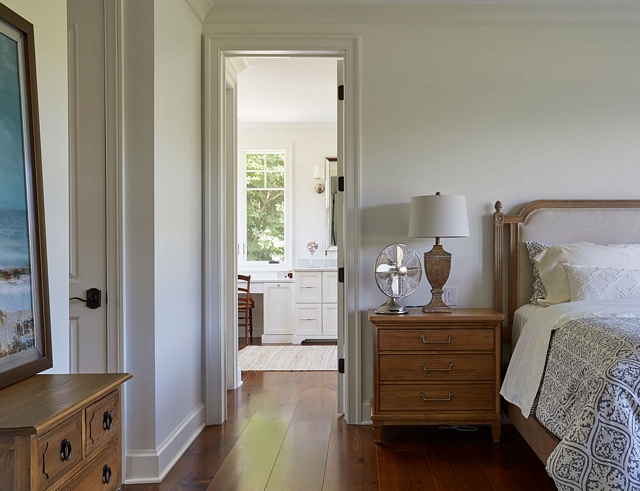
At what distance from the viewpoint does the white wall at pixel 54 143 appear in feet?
4.75

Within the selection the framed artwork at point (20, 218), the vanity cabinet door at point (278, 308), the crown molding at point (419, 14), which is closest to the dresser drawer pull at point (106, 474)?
the framed artwork at point (20, 218)

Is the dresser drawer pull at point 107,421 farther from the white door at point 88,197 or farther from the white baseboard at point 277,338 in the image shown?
the white baseboard at point 277,338

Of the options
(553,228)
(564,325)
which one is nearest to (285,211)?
(553,228)

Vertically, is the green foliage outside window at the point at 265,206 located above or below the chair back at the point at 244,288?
above

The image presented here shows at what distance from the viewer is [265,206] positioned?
6.54 meters

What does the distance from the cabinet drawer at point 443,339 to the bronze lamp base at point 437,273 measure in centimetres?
16

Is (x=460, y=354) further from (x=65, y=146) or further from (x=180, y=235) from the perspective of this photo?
(x=65, y=146)

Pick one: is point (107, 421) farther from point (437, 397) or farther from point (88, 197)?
point (437, 397)

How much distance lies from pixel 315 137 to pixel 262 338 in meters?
2.52

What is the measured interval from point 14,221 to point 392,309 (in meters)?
2.10

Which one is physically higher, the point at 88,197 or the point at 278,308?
the point at 88,197

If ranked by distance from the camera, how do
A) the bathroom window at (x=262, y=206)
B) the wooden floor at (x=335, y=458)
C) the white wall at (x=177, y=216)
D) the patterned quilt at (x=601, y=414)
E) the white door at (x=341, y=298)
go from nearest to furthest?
the patterned quilt at (x=601, y=414), the wooden floor at (x=335, y=458), the white wall at (x=177, y=216), the white door at (x=341, y=298), the bathroom window at (x=262, y=206)

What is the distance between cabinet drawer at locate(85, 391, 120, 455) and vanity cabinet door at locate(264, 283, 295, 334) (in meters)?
4.62

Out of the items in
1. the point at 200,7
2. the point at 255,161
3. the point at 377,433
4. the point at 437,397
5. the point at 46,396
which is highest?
A: the point at 200,7
